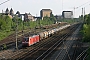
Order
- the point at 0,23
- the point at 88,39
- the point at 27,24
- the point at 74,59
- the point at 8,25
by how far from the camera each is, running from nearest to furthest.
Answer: the point at 74,59, the point at 88,39, the point at 0,23, the point at 8,25, the point at 27,24

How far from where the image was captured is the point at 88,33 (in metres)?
46.8

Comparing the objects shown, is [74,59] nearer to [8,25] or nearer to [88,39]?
[88,39]

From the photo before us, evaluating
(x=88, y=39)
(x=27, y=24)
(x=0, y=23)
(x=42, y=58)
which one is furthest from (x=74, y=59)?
(x=27, y=24)

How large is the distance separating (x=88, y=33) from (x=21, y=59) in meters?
19.8

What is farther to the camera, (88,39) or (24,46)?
(88,39)

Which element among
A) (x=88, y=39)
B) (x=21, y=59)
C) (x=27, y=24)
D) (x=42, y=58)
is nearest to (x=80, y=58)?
(x=42, y=58)

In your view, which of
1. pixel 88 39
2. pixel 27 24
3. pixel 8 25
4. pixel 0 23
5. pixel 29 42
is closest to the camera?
pixel 29 42

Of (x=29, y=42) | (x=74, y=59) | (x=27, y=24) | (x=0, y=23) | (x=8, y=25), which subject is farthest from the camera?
(x=27, y=24)

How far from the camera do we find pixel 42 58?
32688mm

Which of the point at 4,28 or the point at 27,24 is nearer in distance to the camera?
the point at 4,28

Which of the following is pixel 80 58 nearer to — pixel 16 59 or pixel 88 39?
pixel 16 59

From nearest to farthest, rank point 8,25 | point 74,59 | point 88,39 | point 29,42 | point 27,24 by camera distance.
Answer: point 74,59, point 29,42, point 88,39, point 8,25, point 27,24

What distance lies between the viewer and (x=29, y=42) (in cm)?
4459

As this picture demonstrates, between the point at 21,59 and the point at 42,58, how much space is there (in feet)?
10.4
